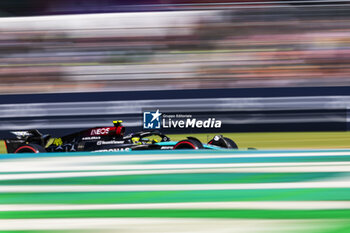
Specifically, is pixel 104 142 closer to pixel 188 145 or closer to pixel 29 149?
pixel 29 149

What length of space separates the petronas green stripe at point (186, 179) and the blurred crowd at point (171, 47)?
5.69 m

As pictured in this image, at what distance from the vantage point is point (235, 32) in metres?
8.98

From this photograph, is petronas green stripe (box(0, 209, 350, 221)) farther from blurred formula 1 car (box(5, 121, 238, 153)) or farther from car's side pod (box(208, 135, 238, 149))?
car's side pod (box(208, 135, 238, 149))

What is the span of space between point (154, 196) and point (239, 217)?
570 millimetres

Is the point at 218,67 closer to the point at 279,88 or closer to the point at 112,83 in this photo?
the point at 279,88

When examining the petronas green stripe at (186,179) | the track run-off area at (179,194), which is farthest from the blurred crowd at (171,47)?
the petronas green stripe at (186,179)

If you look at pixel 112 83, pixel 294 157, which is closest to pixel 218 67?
pixel 112 83

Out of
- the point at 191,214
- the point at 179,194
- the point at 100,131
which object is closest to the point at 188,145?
the point at 100,131

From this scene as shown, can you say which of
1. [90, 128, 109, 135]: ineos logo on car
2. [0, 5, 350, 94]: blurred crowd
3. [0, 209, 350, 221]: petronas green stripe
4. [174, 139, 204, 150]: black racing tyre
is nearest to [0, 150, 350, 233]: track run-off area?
[0, 209, 350, 221]: petronas green stripe

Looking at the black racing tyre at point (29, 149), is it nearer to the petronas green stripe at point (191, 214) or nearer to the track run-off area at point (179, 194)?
the track run-off area at point (179, 194)

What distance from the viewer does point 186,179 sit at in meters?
2.86

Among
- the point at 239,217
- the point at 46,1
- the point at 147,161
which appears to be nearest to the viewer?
the point at 239,217

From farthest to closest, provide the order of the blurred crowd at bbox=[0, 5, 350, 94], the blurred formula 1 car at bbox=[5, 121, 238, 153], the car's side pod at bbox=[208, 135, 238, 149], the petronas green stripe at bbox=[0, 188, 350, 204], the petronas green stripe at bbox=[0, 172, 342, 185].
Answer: the blurred crowd at bbox=[0, 5, 350, 94], the car's side pod at bbox=[208, 135, 238, 149], the blurred formula 1 car at bbox=[5, 121, 238, 153], the petronas green stripe at bbox=[0, 172, 342, 185], the petronas green stripe at bbox=[0, 188, 350, 204]

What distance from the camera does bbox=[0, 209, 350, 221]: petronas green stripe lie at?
207 cm
